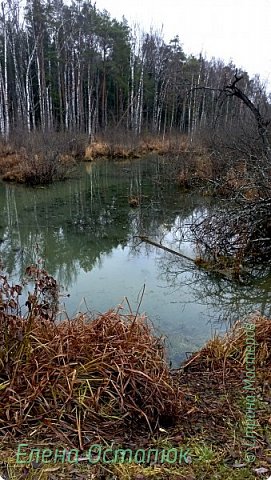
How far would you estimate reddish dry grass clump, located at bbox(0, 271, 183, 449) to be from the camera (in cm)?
278

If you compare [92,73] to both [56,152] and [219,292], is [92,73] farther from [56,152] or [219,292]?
[219,292]

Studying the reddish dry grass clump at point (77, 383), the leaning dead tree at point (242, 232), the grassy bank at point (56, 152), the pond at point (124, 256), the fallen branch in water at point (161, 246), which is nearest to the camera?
the reddish dry grass clump at point (77, 383)

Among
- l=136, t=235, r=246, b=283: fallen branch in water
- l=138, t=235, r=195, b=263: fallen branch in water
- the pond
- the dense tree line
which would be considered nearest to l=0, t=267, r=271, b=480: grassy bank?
the pond

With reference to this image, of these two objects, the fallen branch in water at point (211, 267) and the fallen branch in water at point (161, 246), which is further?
the fallen branch in water at point (161, 246)

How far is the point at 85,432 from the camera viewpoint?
2699 mm

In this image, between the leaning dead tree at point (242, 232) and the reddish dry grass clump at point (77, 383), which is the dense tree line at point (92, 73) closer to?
the leaning dead tree at point (242, 232)

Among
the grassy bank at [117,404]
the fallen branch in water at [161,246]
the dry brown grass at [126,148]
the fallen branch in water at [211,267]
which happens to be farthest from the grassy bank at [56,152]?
the grassy bank at [117,404]

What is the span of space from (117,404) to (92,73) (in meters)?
33.1

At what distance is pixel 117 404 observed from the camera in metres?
2.99

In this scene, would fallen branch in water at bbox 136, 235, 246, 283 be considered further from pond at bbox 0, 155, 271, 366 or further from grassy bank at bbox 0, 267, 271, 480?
grassy bank at bbox 0, 267, 271, 480

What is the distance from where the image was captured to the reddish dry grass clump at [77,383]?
2781mm

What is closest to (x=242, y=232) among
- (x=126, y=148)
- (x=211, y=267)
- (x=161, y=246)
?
(x=211, y=267)

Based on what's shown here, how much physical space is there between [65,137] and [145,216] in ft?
40.2

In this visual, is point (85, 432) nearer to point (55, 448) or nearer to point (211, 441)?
point (55, 448)
